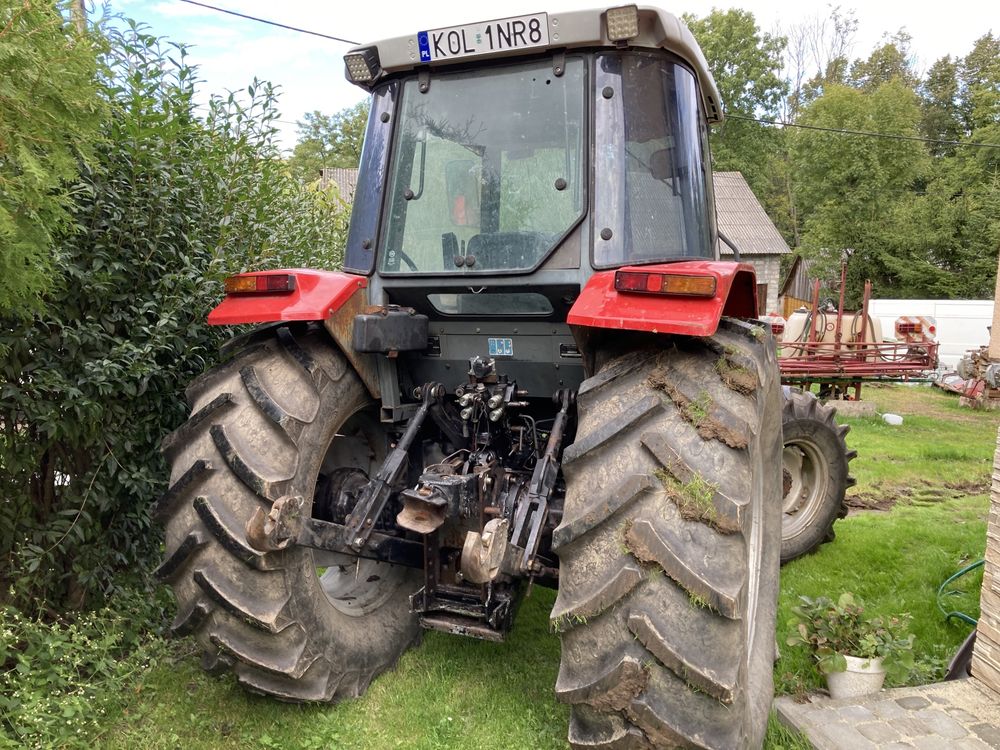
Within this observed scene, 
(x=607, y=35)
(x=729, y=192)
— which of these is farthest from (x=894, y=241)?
(x=607, y=35)

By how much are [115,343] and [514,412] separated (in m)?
1.76

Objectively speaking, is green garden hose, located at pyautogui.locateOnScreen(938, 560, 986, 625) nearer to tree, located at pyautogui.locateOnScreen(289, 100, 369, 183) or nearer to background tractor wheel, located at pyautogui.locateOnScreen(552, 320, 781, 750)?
background tractor wheel, located at pyautogui.locateOnScreen(552, 320, 781, 750)

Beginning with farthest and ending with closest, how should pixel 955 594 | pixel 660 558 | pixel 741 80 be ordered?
pixel 741 80, pixel 955 594, pixel 660 558

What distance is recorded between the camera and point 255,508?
8.23ft

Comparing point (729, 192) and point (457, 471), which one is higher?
point (729, 192)

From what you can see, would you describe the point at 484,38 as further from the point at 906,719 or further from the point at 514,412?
the point at 906,719

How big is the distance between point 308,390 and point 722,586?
1611 mm

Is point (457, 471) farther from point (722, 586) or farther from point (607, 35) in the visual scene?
point (607, 35)

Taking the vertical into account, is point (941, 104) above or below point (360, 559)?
above

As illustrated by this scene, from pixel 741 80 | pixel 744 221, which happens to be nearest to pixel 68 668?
pixel 744 221

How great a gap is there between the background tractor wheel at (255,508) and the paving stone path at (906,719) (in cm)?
180

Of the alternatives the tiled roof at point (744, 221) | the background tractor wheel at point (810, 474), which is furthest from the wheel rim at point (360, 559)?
the tiled roof at point (744, 221)

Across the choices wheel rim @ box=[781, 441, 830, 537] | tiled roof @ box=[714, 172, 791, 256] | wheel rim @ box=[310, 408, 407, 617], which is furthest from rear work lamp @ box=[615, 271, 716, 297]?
tiled roof @ box=[714, 172, 791, 256]

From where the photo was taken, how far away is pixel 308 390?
2760 millimetres
